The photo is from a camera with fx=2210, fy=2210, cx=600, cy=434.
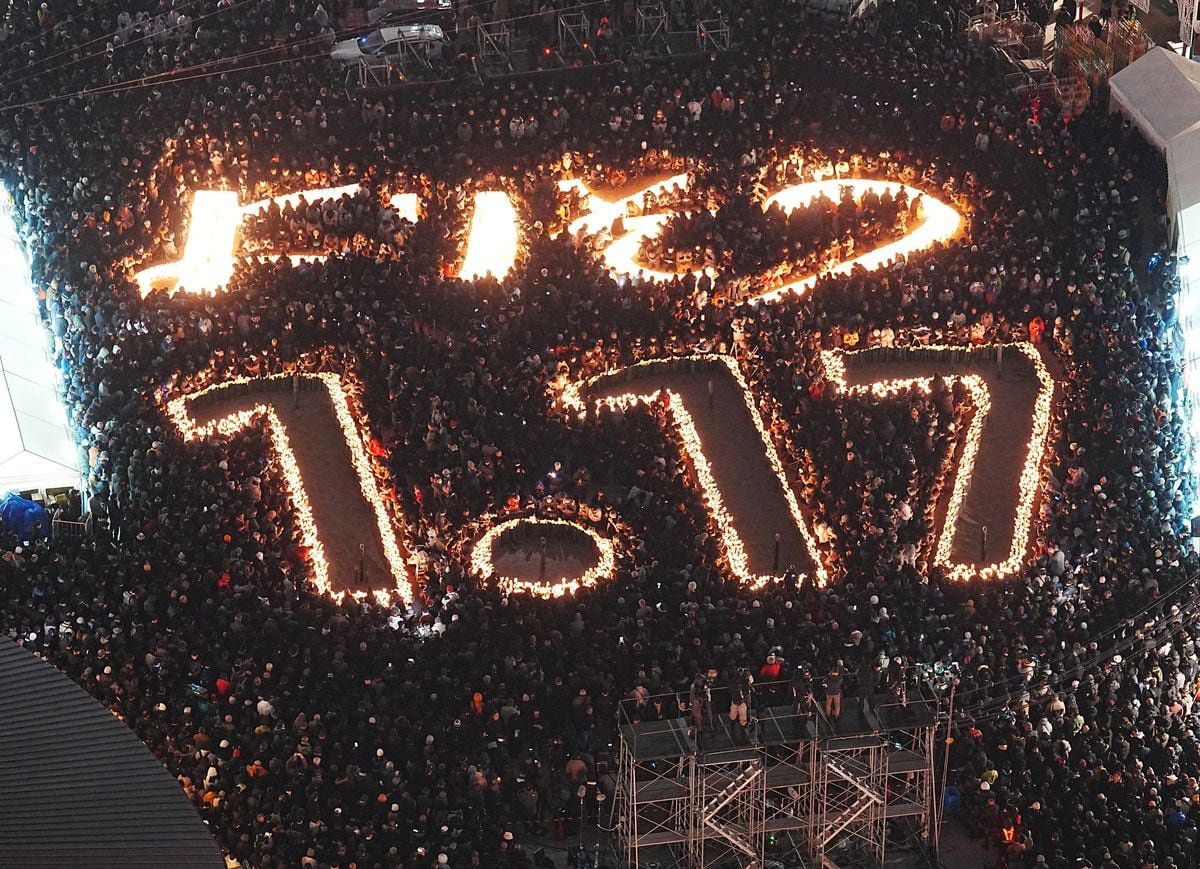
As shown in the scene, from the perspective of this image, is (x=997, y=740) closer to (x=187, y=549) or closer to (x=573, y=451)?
(x=573, y=451)

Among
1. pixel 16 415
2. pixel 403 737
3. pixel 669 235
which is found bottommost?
pixel 403 737

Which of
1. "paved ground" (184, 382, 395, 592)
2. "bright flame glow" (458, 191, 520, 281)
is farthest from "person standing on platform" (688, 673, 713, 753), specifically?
"bright flame glow" (458, 191, 520, 281)

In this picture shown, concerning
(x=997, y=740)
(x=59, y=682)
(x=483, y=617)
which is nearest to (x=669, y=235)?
(x=483, y=617)

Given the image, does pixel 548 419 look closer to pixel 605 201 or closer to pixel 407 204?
pixel 605 201

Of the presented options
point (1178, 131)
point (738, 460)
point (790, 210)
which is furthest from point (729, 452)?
point (1178, 131)

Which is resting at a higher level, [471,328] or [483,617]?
[471,328]
